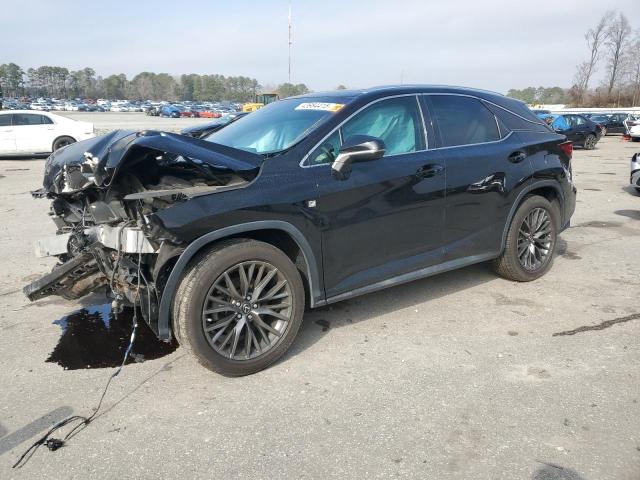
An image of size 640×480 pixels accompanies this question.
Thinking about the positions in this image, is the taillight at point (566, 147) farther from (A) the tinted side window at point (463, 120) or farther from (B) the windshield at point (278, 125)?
(B) the windshield at point (278, 125)

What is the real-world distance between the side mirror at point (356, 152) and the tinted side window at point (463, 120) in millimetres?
1038

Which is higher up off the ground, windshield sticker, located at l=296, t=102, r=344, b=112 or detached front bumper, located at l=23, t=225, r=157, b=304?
windshield sticker, located at l=296, t=102, r=344, b=112

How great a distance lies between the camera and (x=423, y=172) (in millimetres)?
4062

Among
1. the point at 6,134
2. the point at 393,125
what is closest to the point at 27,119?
the point at 6,134

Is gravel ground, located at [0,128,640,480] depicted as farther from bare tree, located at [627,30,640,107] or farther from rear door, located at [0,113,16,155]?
bare tree, located at [627,30,640,107]

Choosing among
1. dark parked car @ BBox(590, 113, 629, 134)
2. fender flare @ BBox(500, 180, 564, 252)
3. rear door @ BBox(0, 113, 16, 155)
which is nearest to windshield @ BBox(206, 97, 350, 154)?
fender flare @ BBox(500, 180, 564, 252)

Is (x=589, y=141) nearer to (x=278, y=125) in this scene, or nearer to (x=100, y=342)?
(x=278, y=125)

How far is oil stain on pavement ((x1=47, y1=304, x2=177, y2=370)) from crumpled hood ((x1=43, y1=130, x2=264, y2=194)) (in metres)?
1.17

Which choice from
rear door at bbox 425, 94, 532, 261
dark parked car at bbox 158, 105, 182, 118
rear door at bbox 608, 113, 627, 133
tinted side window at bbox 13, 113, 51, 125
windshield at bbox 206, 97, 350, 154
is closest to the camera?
windshield at bbox 206, 97, 350, 154

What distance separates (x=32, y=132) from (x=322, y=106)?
49.2 ft

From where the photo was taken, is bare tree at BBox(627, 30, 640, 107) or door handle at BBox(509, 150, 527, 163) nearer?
door handle at BBox(509, 150, 527, 163)

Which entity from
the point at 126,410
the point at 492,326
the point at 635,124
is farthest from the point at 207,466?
the point at 635,124

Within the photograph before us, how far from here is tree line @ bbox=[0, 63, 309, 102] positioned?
14800 centimetres

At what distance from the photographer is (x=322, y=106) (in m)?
4.06
